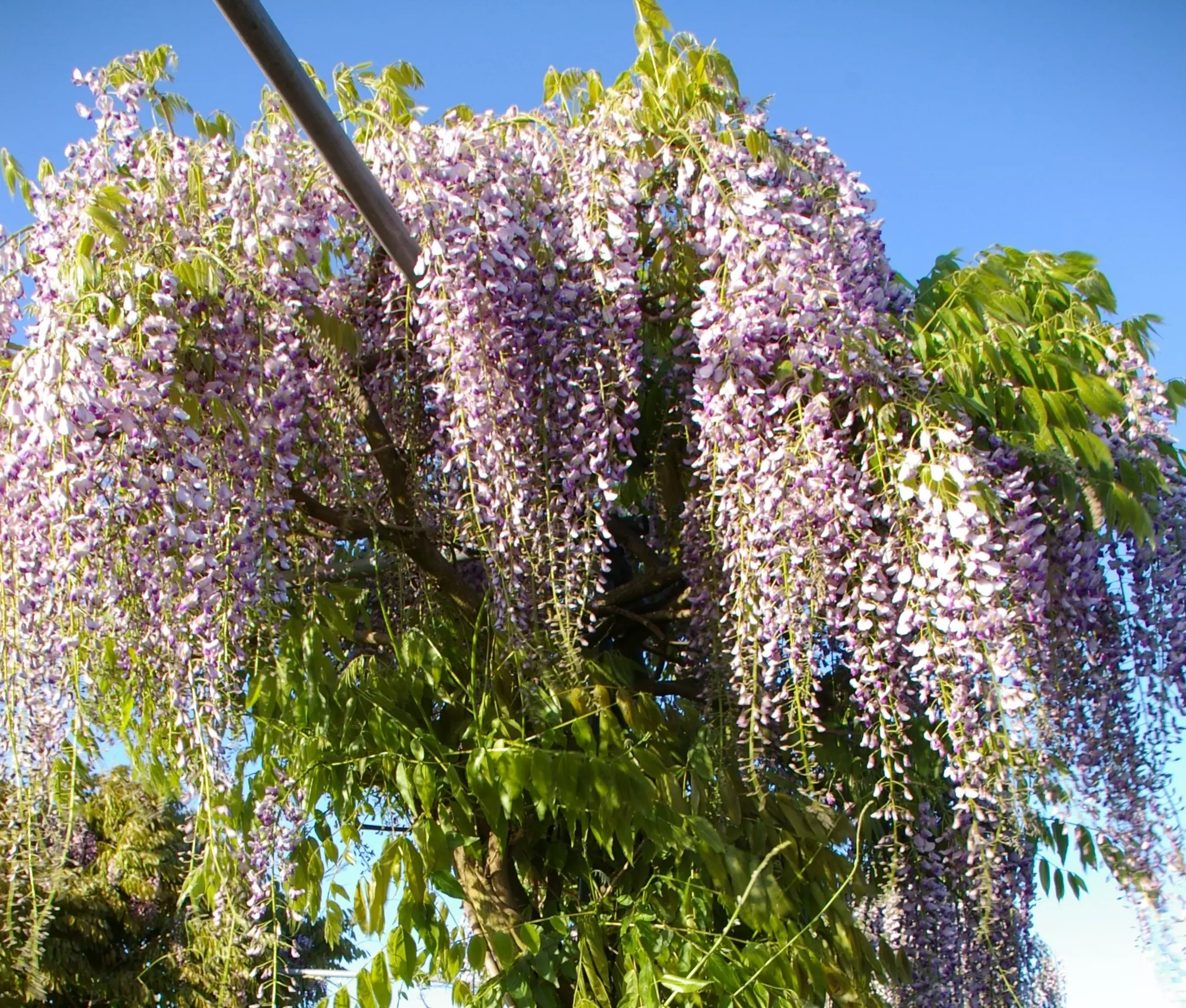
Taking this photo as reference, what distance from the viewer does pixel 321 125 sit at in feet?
7.06

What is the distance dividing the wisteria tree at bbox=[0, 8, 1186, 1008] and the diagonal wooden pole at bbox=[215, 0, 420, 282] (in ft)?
0.23

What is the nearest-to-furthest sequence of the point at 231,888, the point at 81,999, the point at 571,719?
the point at 231,888 < the point at 571,719 < the point at 81,999

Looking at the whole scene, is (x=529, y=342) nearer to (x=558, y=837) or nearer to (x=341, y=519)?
(x=341, y=519)

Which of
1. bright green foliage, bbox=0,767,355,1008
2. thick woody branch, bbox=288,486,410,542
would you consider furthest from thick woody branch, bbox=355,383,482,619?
bright green foliage, bbox=0,767,355,1008

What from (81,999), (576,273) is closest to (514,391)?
(576,273)

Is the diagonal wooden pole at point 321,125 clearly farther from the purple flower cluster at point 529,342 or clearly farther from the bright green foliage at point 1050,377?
the bright green foliage at point 1050,377

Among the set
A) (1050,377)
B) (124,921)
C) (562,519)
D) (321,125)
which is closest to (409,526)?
(562,519)

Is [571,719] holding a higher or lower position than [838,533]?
lower

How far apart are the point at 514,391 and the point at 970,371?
0.97 meters

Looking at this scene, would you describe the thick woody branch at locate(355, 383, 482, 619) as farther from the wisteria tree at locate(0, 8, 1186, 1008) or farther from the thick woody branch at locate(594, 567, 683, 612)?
the thick woody branch at locate(594, 567, 683, 612)

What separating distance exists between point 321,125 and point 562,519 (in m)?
0.92

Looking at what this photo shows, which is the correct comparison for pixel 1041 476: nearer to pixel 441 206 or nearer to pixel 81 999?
pixel 441 206

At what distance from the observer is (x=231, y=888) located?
2164 mm

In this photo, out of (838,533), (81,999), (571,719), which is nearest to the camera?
(838,533)
